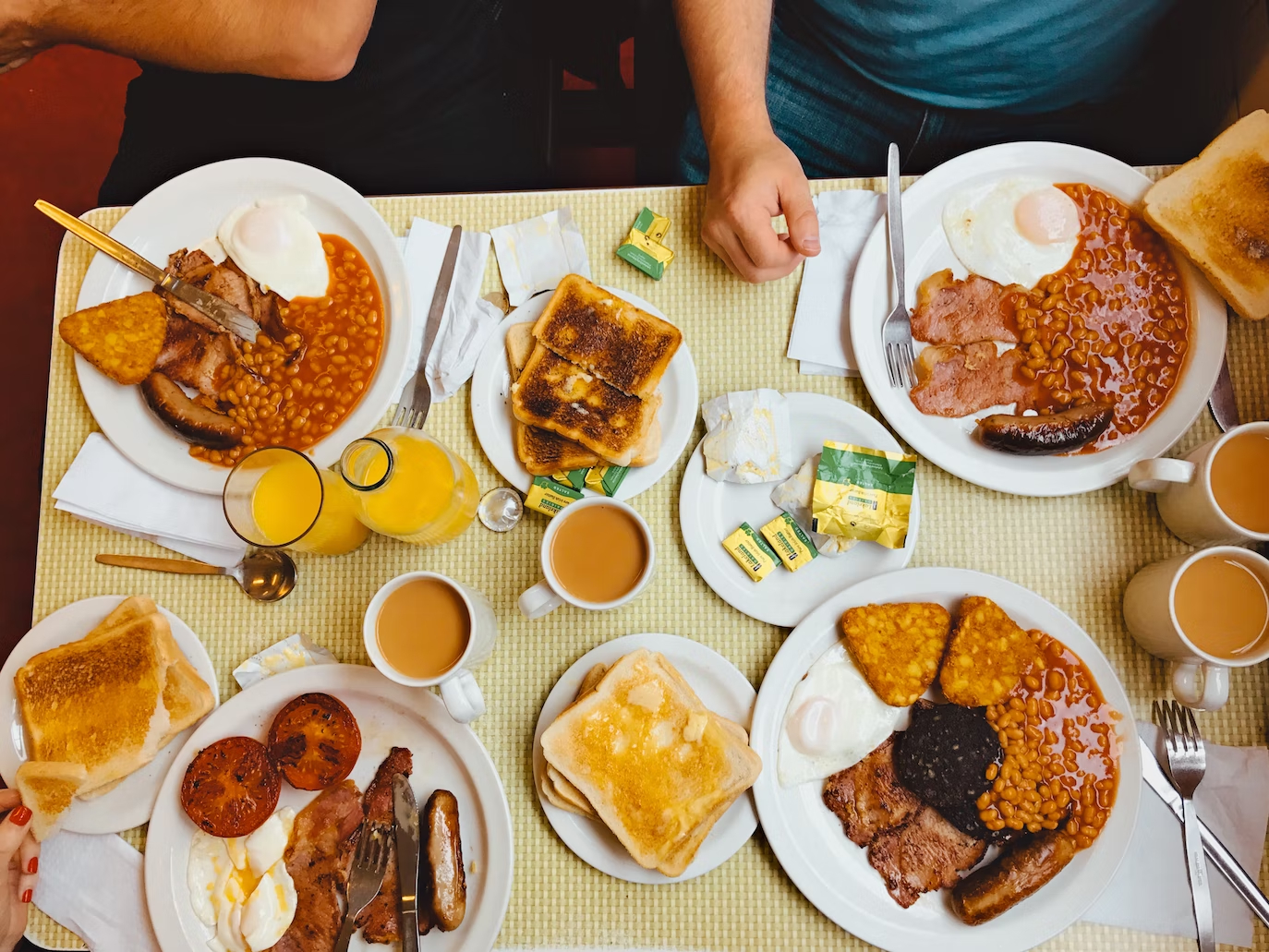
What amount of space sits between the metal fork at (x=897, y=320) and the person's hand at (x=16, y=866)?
6.12ft

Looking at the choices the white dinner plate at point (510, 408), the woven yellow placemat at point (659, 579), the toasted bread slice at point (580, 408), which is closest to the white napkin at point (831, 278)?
the woven yellow placemat at point (659, 579)

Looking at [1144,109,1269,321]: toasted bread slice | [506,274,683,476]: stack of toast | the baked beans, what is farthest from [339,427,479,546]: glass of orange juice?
[1144,109,1269,321]: toasted bread slice

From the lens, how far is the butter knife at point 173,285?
154 cm

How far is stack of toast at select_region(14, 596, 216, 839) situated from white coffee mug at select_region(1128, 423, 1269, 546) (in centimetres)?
183

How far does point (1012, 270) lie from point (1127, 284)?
227mm

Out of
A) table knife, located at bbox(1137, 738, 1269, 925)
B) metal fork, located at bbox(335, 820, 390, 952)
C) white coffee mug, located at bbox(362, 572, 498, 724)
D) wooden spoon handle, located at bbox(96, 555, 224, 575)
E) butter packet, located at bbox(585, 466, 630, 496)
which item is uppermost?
butter packet, located at bbox(585, 466, 630, 496)

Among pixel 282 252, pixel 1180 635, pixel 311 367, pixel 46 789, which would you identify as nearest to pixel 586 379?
pixel 311 367

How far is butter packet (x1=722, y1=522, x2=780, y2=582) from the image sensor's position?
1.45 m

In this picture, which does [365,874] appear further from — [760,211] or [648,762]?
[760,211]

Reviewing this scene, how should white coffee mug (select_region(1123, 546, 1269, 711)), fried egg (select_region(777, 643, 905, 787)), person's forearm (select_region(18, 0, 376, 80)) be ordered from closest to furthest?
white coffee mug (select_region(1123, 546, 1269, 711)), fried egg (select_region(777, 643, 905, 787)), person's forearm (select_region(18, 0, 376, 80))

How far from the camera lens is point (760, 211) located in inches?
56.8

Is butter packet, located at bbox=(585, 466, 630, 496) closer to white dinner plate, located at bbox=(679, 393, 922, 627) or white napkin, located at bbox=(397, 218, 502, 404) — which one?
white dinner plate, located at bbox=(679, 393, 922, 627)

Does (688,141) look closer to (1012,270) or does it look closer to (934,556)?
(1012,270)

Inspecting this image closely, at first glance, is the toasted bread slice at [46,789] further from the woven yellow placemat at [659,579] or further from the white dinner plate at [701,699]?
the white dinner plate at [701,699]
